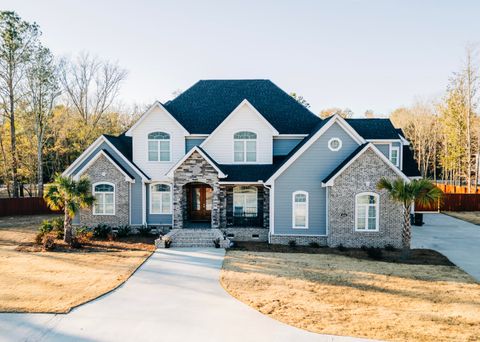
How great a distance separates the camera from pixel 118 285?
10.9 metres

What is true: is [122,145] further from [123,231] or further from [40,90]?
[40,90]

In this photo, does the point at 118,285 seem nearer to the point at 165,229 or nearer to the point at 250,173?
the point at 165,229

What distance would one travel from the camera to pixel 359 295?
33.8 ft

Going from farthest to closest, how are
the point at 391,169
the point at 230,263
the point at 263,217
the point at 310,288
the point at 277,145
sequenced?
the point at 277,145, the point at 263,217, the point at 391,169, the point at 230,263, the point at 310,288

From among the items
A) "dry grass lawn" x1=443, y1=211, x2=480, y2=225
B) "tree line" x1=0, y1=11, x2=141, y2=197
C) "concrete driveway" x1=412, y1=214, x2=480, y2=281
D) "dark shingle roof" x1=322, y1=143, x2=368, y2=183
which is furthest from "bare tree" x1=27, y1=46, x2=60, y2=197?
"dry grass lawn" x1=443, y1=211, x2=480, y2=225

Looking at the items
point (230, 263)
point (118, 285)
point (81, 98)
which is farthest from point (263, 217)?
point (81, 98)

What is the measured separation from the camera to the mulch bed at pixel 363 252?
1438 cm

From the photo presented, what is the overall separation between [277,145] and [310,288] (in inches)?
429

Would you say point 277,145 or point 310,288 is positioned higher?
point 277,145

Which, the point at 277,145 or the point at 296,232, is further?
the point at 277,145

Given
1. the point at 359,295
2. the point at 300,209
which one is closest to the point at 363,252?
the point at 300,209

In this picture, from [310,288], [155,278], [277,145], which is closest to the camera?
[310,288]

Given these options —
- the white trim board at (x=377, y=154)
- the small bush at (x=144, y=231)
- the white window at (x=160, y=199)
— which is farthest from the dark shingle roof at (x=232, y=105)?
the small bush at (x=144, y=231)

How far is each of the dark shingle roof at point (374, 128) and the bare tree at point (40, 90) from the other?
89.3ft
